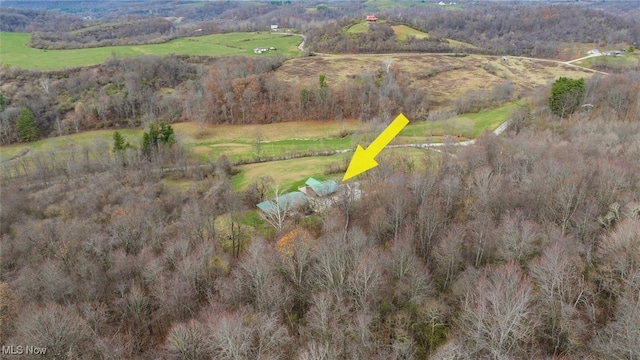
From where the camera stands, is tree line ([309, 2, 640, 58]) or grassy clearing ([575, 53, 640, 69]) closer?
grassy clearing ([575, 53, 640, 69])

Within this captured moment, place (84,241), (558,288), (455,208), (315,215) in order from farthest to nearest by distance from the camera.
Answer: (315,215)
(455,208)
(84,241)
(558,288)

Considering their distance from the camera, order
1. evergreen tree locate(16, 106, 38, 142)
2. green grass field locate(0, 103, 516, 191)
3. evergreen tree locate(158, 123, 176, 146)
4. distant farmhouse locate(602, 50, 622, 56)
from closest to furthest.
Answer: green grass field locate(0, 103, 516, 191), evergreen tree locate(158, 123, 176, 146), evergreen tree locate(16, 106, 38, 142), distant farmhouse locate(602, 50, 622, 56)

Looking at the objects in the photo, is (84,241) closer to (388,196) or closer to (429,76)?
(388,196)

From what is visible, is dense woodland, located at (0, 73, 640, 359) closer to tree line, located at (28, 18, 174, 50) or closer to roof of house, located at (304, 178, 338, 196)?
roof of house, located at (304, 178, 338, 196)

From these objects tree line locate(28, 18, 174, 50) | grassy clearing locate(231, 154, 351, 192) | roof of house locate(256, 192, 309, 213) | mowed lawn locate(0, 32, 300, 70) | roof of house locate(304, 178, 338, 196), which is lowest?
grassy clearing locate(231, 154, 351, 192)

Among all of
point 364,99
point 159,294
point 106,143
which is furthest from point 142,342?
point 364,99

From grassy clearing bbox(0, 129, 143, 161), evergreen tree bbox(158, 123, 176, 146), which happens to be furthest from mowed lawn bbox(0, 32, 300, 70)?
evergreen tree bbox(158, 123, 176, 146)

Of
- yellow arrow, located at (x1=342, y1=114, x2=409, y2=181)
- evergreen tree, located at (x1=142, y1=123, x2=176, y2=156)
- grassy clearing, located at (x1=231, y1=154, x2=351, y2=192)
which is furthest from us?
evergreen tree, located at (x1=142, y1=123, x2=176, y2=156)

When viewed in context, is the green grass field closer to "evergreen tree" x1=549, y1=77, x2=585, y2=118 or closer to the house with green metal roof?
the house with green metal roof

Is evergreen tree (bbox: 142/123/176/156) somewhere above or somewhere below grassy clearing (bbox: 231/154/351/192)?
above
